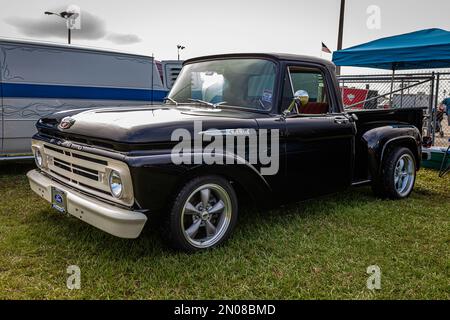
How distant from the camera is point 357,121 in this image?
4848mm

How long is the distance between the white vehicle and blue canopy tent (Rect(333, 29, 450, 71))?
4.25 meters

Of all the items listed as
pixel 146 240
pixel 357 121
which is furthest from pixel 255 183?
pixel 357 121

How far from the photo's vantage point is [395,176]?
17.3ft

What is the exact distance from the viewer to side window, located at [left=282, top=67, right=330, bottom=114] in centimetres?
391

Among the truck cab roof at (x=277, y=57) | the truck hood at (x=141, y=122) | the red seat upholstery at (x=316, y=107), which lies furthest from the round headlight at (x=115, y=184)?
the red seat upholstery at (x=316, y=107)

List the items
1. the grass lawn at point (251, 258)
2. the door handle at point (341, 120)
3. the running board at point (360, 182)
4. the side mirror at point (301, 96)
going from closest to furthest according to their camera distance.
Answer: the grass lawn at point (251, 258) → the side mirror at point (301, 96) → the door handle at point (341, 120) → the running board at point (360, 182)

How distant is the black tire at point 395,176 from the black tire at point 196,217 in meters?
2.38

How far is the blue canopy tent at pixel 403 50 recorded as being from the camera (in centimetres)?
743

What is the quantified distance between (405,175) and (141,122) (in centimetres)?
396

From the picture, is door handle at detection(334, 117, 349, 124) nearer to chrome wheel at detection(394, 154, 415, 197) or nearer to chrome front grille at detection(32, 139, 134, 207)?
chrome wheel at detection(394, 154, 415, 197)

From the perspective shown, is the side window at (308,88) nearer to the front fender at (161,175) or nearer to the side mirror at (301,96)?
the side mirror at (301,96)

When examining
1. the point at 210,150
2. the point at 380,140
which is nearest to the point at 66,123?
the point at 210,150

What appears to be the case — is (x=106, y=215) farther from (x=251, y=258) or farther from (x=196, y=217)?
(x=251, y=258)

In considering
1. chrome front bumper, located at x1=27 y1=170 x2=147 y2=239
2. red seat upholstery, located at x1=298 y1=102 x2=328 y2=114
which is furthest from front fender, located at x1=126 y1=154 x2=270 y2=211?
red seat upholstery, located at x1=298 y1=102 x2=328 y2=114
